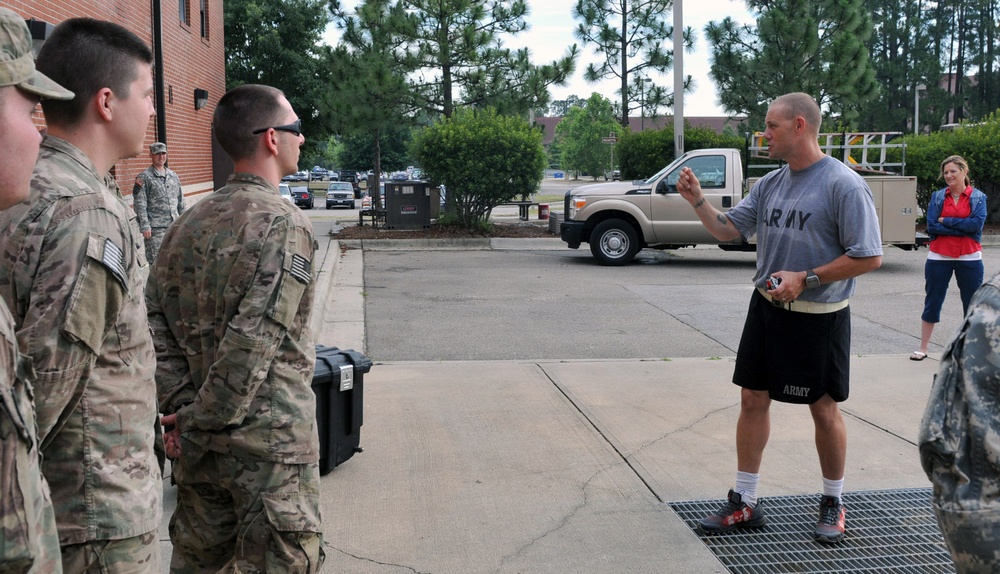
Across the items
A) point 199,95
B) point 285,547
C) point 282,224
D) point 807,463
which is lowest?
point 807,463

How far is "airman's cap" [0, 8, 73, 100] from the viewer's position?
4.92 feet

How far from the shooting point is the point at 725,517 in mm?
4520

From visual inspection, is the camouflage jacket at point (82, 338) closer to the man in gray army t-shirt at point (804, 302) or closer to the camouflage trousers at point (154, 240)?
the man in gray army t-shirt at point (804, 302)

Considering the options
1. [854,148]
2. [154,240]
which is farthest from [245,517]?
[854,148]

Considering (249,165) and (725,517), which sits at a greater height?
(249,165)

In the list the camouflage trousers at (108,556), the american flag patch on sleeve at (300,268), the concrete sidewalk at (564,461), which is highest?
the american flag patch on sleeve at (300,268)

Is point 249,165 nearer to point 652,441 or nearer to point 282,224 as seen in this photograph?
point 282,224

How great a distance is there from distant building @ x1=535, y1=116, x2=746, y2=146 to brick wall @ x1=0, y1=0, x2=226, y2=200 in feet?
24.5

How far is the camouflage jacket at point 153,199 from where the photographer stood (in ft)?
34.4

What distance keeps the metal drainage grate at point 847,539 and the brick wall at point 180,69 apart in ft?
23.4

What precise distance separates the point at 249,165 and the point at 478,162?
61.6 feet

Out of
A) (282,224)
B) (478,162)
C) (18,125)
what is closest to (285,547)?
(282,224)

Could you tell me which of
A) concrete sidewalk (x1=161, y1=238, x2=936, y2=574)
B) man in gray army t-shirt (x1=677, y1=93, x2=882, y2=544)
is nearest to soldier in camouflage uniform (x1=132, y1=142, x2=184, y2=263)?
concrete sidewalk (x1=161, y1=238, x2=936, y2=574)

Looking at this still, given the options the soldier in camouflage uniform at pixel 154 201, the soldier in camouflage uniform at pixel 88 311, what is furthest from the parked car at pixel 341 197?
the soldier in camouflage uniform at pixel 88 311
